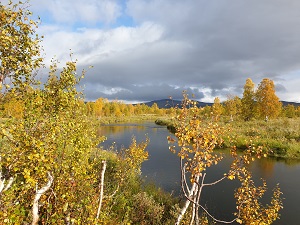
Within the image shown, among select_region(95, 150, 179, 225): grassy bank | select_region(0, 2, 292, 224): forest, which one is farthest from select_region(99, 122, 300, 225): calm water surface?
select_region(0, 2, 292, 224): forest

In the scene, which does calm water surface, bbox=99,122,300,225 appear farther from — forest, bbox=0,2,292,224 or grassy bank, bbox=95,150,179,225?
forest, bbox=0,2,292,224

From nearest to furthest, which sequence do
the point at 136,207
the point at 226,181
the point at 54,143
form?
the point at 54,143 < the point at 136,207 < the point at 226,181

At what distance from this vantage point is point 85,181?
9836mm

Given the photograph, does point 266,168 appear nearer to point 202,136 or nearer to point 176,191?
point 176,191

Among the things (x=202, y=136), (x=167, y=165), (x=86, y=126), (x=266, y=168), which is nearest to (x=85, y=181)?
(x=86, y=126)

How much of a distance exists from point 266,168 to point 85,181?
90.1ft

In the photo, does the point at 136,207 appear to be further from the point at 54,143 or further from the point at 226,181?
the point at 226,181

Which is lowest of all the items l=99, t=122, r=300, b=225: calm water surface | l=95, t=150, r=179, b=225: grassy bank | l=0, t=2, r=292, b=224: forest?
l=99, t=122, r=300, b=225: calm water surface

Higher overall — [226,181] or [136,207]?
[136,207]

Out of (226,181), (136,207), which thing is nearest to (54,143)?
(136,207)

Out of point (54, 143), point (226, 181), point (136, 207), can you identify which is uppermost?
point (54, 143)

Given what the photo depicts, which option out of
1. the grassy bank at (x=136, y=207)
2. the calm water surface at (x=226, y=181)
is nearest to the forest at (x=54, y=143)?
the grassy bank at (x=136, y=207)

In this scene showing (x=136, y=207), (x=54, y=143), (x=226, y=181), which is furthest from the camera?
(x=226, y=181)

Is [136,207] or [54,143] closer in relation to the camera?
[54,143]
